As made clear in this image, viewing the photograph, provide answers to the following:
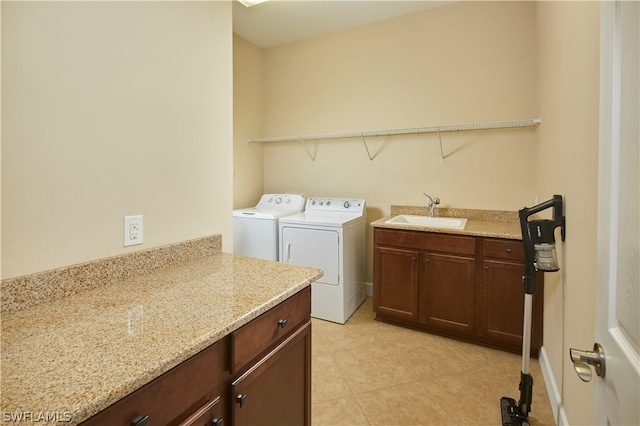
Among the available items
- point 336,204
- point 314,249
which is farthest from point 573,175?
point 336,204

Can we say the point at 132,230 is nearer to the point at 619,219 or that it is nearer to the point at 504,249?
the point at 619,219

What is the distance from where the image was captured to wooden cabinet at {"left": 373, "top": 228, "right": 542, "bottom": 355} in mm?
2227

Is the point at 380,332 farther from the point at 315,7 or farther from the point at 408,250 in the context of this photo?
the point at 315,7

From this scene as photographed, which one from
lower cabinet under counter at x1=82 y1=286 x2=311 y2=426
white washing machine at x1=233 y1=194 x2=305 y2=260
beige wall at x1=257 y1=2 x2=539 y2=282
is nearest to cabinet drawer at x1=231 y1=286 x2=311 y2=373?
lower cabinet under counter at x1=82 y1=286 x2=311 y2=426

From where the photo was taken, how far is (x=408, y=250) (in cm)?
255

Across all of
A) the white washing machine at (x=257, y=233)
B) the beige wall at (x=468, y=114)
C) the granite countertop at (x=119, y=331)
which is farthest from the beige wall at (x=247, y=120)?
the granite countertop at (x=119, y=331)

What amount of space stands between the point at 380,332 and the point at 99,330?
7.24 feet

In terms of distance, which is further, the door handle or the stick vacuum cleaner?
the stick vacuum cleaner

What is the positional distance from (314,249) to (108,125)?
195cm

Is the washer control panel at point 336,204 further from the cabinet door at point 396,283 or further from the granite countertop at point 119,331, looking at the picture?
the granite countertop at point 119,331

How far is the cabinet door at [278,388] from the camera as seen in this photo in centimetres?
96

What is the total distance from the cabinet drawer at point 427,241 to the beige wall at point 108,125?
57.5 inches

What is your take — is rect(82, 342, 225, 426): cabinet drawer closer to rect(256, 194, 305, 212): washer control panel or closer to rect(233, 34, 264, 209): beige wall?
rect(256, 194, 305, 212): washer control panel

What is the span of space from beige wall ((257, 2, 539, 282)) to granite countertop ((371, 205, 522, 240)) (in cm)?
7
